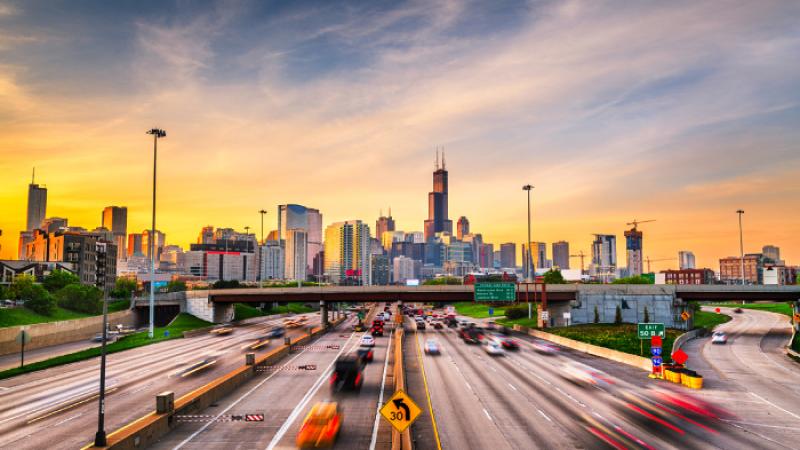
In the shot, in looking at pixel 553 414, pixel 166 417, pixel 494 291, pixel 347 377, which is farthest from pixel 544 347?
pixel 166 417

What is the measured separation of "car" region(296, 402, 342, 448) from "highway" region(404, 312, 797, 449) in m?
3.84

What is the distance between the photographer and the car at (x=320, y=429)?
2523 centimetres

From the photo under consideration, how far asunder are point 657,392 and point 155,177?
66.8 meters

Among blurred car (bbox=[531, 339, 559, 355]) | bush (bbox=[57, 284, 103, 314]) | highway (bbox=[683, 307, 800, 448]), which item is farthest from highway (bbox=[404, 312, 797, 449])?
bush (bbox=[57, 284, 103, 314])

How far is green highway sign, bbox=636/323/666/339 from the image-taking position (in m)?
49.0

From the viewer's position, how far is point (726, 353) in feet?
208

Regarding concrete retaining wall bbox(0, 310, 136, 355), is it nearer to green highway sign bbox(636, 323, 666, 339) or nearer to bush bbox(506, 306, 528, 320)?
green highway sign bbox(636, 323, 666, 339)

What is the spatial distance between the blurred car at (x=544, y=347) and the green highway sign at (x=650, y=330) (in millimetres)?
14510

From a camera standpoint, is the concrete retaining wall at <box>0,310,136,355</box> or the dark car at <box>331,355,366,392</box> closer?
the dark car at <box>331,355,366,392</box>

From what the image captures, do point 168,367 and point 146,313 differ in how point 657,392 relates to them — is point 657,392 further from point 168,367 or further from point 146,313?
point 146,313

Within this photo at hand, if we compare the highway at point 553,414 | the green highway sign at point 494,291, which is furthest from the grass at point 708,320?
the highway at point 553,414

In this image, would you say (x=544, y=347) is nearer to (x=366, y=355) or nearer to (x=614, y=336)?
(x=614, y=336)

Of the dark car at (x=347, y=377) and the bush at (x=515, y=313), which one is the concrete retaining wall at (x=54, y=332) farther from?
the bush at (x=515, y=313)

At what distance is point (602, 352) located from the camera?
5994cm
